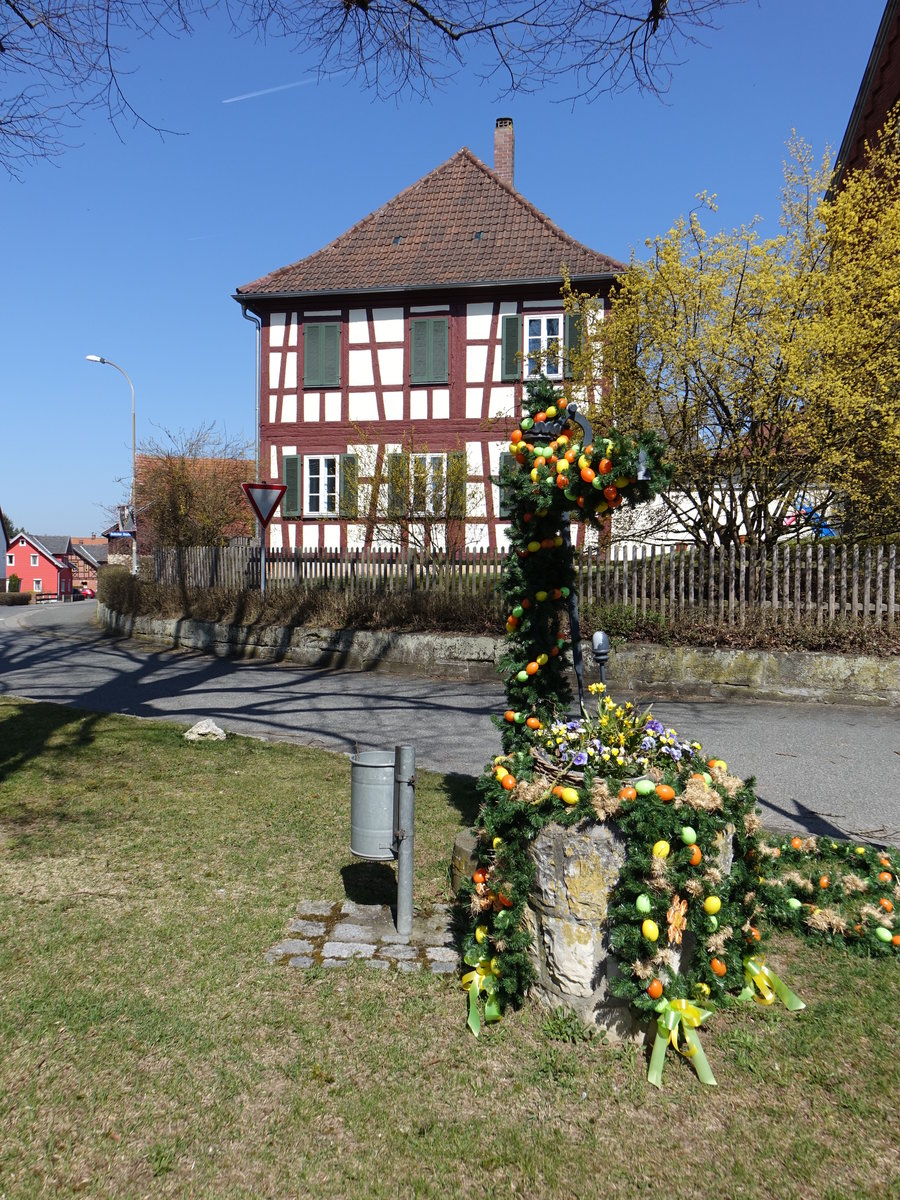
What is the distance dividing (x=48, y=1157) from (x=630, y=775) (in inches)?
92.0

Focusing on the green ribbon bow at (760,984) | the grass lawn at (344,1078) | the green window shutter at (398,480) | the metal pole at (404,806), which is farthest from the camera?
the green window shutter at (398,480)

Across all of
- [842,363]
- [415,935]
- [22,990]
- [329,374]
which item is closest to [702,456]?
[842,363]

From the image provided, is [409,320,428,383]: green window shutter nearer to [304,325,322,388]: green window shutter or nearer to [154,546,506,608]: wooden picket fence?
[304,325,322,388]: green window shutter

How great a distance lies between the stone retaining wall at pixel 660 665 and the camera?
10648 mm

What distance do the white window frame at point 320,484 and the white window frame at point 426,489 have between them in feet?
10.3

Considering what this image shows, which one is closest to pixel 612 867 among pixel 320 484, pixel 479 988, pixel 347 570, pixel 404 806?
pixel 479 988

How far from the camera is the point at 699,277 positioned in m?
12.4

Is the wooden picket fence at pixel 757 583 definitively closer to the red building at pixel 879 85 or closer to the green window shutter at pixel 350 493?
the green window shutter at pixel 350 493

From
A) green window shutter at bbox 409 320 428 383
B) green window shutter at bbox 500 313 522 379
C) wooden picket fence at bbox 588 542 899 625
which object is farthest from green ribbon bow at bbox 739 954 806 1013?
green window shutter at bbox 409 320 428 383

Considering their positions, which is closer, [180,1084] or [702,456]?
[180,1084]

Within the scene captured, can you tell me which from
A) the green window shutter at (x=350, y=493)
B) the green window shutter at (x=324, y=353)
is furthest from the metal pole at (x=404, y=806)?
the green window shutter at (x=324, y=353)

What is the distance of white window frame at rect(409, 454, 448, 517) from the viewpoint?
20344 millimetres

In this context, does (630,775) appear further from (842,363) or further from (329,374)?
(329,374)

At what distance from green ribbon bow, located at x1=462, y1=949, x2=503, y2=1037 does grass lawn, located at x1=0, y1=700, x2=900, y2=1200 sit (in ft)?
0.20
